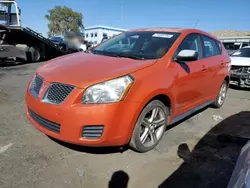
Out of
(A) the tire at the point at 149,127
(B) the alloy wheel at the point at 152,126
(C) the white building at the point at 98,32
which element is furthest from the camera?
(C) the white building at the point at 98,32

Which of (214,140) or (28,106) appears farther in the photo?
(214,140)

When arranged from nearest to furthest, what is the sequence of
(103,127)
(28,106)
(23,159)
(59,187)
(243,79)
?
1. (59,187)
2. (103,127)
3. (23,159)
4. (28,106)
5. (243,79)

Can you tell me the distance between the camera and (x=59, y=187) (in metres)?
2.78

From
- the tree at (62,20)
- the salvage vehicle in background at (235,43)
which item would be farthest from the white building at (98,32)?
the salvage vehicle in background at (235,43)

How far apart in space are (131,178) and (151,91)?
1.09m

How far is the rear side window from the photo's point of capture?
503 centimetres

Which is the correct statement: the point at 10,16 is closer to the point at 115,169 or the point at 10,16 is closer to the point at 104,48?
the point at 104,48

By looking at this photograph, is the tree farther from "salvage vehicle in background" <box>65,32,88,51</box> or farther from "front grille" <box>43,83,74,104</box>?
"front grille" <box>43,83,74,104</box>

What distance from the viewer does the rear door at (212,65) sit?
4891 millimetres

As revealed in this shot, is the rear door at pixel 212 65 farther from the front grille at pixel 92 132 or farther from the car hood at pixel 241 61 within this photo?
the car hood at pixel 241 61

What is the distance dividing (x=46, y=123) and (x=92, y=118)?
701 mm

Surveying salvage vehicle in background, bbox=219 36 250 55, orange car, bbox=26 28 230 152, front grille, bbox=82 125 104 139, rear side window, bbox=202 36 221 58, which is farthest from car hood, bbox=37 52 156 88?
salvage vehicle in background, bbox=219 36 250 55

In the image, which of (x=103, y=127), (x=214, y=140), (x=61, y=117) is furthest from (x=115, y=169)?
(x=214, y=140)

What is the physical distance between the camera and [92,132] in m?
3.03
